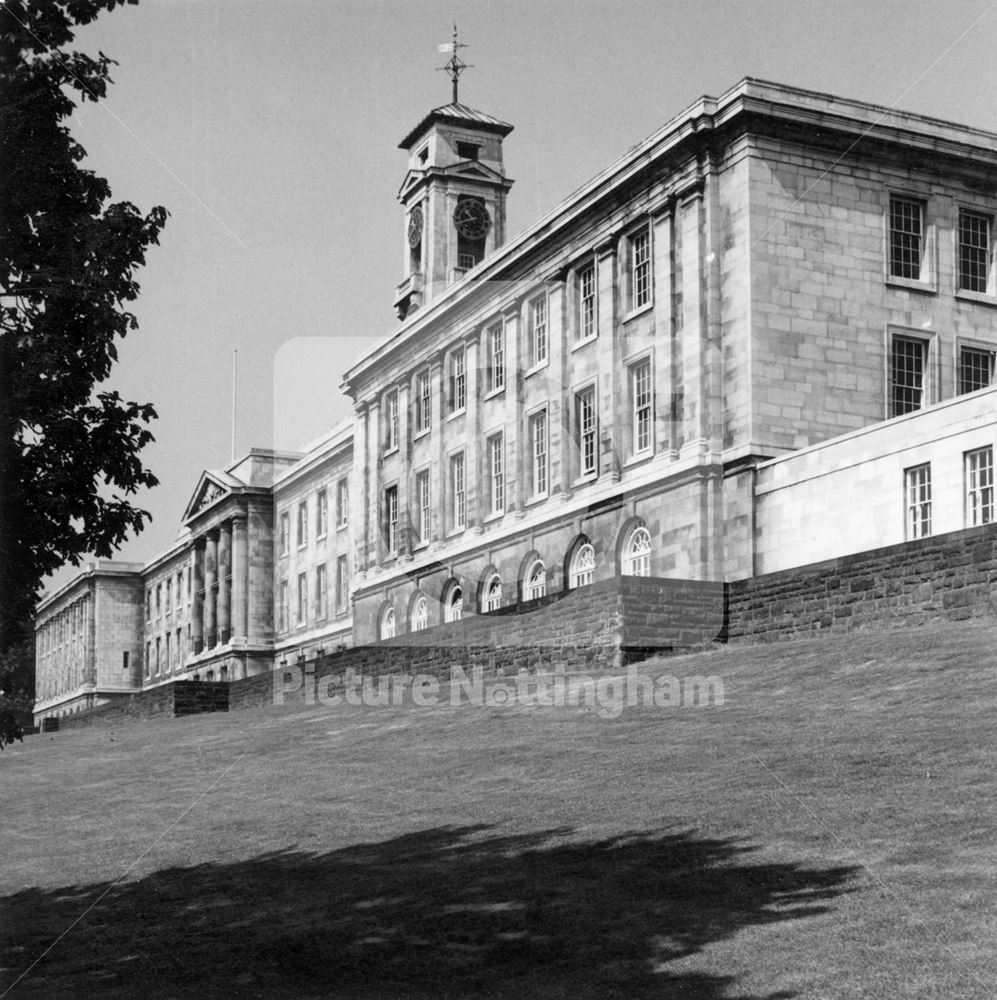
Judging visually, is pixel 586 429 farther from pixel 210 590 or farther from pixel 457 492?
pixel 210 590

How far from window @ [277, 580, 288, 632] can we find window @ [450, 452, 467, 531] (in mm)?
36718

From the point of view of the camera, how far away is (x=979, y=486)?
3356 cm

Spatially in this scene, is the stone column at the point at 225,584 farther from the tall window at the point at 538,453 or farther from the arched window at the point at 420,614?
the tall window at the point at 538,453

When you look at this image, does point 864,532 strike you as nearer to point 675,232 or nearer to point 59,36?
point 675,232

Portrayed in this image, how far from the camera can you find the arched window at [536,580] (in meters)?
48.9

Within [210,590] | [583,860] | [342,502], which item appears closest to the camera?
[583,860]

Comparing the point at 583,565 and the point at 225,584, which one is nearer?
the point at 583,565

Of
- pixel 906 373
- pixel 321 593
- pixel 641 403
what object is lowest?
pixel 321 593

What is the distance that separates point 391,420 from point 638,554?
21.9 meters

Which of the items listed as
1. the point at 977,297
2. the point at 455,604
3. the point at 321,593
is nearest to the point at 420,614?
the point at 455,604

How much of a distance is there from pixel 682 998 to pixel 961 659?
40.4ft

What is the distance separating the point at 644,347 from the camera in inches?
1756

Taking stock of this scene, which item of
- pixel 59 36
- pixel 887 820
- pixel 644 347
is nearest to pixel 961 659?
pixel 887 820

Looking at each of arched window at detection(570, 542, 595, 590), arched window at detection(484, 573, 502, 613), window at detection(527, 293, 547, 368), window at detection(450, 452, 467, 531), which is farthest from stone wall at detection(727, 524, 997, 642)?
window at detection(450, 452, 467, 531)
